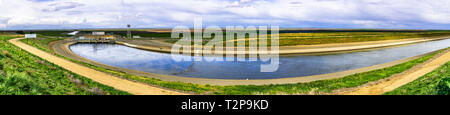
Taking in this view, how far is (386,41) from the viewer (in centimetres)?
7556
